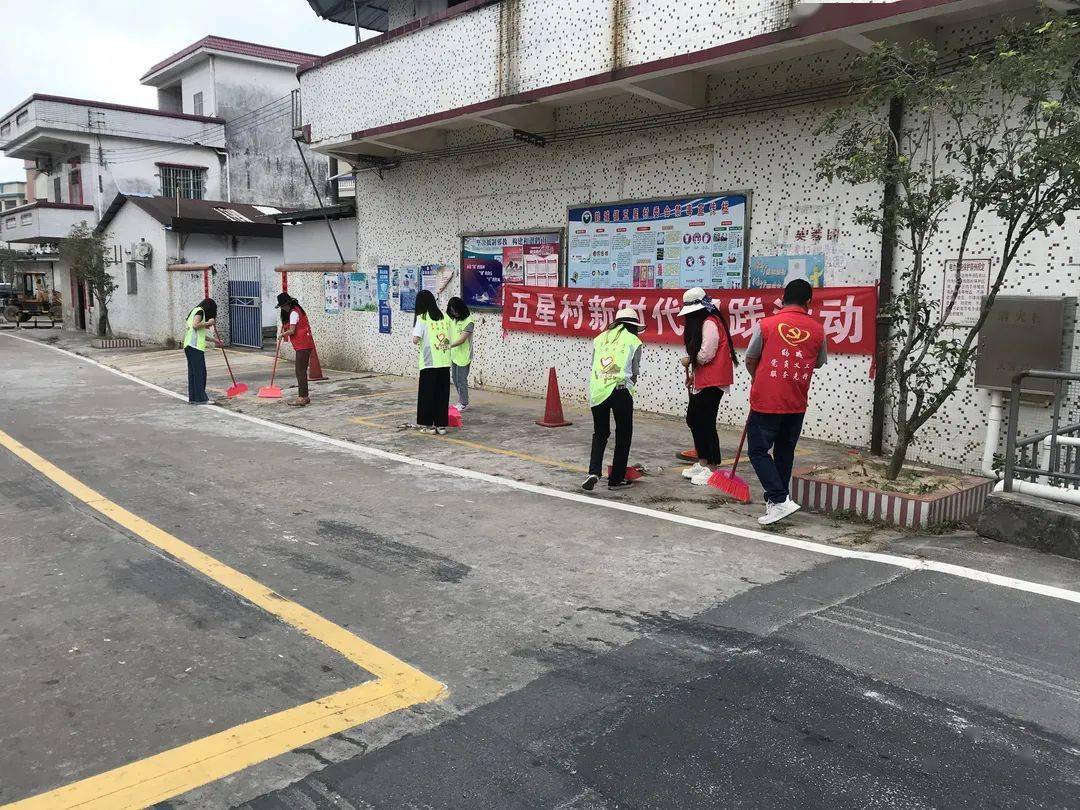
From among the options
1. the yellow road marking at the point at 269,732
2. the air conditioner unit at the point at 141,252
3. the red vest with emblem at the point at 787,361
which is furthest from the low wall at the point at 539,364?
the air conditioner unit at the point at 141,252

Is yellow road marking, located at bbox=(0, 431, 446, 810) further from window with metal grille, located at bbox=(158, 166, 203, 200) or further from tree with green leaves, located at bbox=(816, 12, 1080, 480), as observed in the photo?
window with metal grille, located at bbox=(158, 166, 203, 200)

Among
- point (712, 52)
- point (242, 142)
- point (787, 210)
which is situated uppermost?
point (242, 142)

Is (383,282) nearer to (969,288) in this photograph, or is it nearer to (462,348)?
(462,348)

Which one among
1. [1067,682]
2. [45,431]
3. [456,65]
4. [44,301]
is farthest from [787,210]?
[44,301]

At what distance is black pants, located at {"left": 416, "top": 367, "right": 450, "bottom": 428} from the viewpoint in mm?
10188

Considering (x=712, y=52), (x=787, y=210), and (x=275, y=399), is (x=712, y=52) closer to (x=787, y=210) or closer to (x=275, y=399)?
(x=787, y=210)

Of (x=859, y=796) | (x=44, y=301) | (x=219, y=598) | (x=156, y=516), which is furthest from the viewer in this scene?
(x=44, y=301)

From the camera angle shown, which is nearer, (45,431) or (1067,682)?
(1067,682)

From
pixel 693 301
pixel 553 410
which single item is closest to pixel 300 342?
pixel 553 410

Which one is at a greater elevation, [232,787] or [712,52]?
[712,52]

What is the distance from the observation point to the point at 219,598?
470 cm

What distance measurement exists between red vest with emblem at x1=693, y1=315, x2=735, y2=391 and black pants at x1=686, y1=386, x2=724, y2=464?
64 mm

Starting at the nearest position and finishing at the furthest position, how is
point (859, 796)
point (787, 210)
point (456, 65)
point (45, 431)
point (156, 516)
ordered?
point (859, 796) < point (156, 516) < point (787, 210) < point (45, 431) < point (456, 65)

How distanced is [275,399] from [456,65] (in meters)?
5.78
